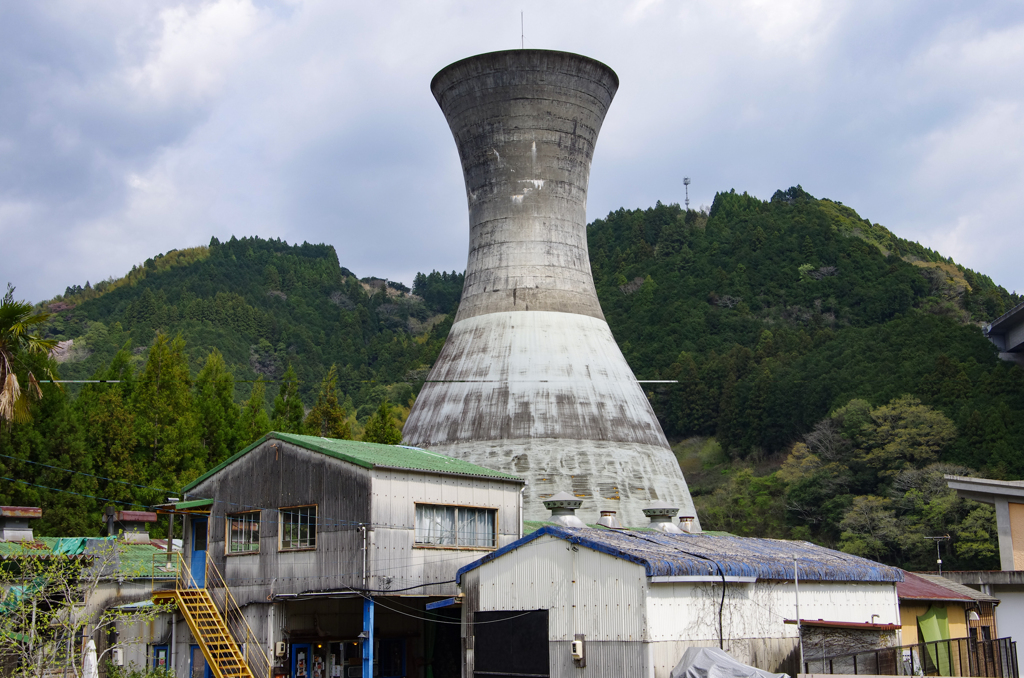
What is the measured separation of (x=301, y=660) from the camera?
22312mm

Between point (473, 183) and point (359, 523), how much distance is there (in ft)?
66.9

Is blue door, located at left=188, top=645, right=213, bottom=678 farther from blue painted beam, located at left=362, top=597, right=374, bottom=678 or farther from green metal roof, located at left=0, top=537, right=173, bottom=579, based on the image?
blue painted beam, located at left=362, top=597, right=374, bottom=678

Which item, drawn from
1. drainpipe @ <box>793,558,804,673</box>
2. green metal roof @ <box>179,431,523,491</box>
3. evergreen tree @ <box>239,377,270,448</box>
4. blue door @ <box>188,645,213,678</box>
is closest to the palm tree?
green metal roof @ <box>179,431,523,491</box>

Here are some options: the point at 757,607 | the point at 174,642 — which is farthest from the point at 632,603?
the point at 174,642

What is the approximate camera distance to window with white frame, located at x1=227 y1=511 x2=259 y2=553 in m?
23.1

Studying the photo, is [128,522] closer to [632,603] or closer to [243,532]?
[243,532]

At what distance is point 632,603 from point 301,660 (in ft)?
28.0

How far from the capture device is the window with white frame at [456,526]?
22.0m

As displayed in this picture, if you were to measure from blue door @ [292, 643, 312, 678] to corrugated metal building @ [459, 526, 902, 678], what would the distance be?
14.4 ft

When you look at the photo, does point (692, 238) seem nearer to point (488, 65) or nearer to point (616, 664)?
point (488, 65)

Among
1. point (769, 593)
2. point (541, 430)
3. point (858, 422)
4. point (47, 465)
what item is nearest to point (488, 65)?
point (541, 430)

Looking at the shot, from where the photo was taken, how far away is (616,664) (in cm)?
1738

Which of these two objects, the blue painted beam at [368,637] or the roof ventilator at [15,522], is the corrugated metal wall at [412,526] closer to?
the blue painted beam at [368,637]

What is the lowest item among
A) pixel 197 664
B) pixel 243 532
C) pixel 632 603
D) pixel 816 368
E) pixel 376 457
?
pixel 197 664
